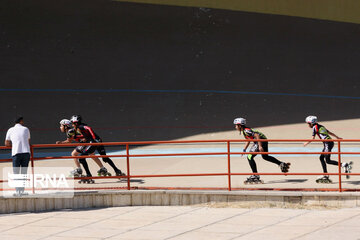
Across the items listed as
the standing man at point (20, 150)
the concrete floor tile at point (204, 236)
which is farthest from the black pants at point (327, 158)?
the standing man at point (20, 150)

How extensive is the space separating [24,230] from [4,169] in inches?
184

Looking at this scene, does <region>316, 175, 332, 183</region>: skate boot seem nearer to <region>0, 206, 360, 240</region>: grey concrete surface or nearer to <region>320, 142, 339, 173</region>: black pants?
<region>320, 142, 339, 173</region>: black pants

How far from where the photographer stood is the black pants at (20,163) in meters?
11.3

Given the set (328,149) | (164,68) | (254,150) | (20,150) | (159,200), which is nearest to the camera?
(20,150)

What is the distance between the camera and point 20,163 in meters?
11.3

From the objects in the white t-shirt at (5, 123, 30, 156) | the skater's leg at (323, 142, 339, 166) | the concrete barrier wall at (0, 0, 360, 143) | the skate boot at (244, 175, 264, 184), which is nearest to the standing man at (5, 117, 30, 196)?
the white t-shirt at (5, 123, 30, 156)

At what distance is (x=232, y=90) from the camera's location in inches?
876

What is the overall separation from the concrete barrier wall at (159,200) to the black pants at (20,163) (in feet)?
1.19

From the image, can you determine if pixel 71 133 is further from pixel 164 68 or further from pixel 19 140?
pixel 164 68

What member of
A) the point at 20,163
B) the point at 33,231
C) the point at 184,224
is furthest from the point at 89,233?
the point at 20,163

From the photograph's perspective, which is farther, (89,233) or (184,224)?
(184,224)

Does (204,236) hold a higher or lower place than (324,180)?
lower

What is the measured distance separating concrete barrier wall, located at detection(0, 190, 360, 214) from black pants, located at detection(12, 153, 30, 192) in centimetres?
36

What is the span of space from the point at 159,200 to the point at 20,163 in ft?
8.17
